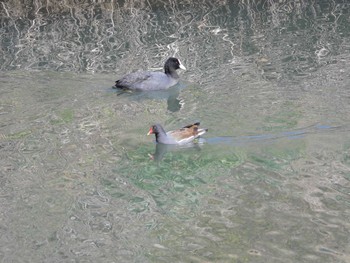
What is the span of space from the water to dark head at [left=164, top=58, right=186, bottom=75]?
263 millimetres

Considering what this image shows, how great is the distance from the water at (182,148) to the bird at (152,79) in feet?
0.51

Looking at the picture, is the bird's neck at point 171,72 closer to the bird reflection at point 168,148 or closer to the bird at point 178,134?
the bird at point 178,134

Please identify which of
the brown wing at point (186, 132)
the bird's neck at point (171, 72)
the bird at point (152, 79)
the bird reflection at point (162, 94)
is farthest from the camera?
the bird's neck at point (171, 72)

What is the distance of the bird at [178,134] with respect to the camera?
11109 mm

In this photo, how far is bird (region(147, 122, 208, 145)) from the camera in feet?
36.4

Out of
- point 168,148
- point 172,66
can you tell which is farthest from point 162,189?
point 172,66

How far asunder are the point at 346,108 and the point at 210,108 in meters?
1.99

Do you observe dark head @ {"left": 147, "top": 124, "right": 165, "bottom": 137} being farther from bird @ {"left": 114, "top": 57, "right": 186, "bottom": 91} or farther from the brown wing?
bird @ {"left": 114, "top": 57, "right": 186, "bottom": 91}

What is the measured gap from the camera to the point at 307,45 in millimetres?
15609

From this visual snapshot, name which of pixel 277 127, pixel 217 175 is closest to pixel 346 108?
pixel 277 127

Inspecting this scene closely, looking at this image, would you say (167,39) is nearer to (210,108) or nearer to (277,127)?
(210,108)

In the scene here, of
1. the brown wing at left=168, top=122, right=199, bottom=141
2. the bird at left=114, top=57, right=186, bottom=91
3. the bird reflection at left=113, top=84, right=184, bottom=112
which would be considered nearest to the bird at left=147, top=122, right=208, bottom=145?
the brown wing at left=168, top=122, right=199, bottom=141

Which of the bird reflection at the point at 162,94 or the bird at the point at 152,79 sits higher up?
the bird at the point at 152,79

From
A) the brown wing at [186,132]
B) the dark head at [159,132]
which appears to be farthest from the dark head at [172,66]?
the dark head at [159,132]
